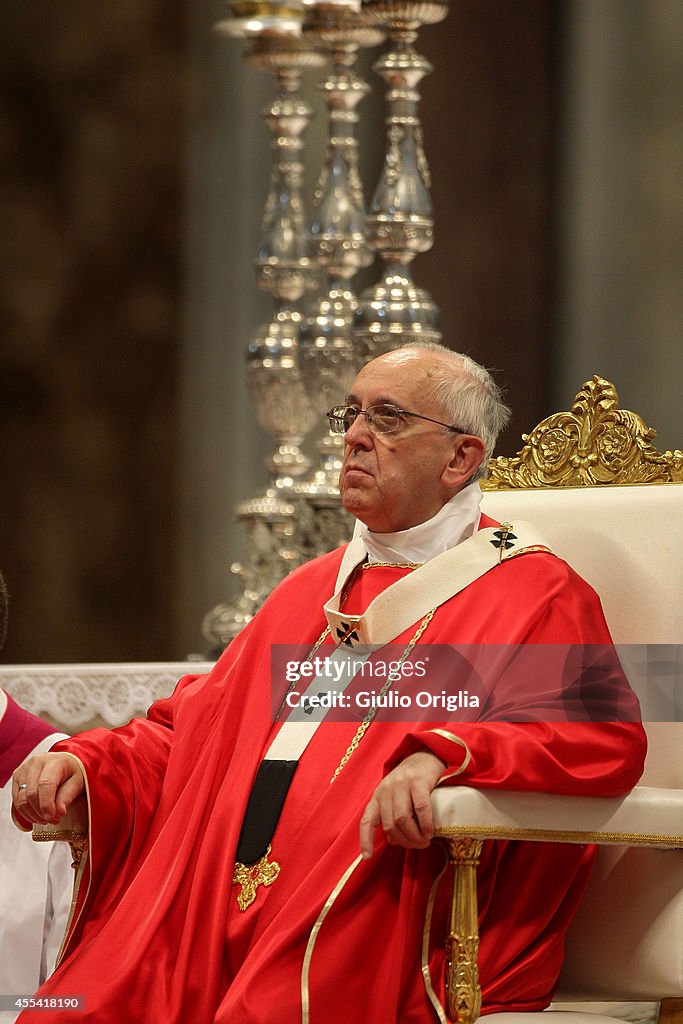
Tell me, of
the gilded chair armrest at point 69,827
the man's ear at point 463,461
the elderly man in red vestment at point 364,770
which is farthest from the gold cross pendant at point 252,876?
the man's ear at point 463,461

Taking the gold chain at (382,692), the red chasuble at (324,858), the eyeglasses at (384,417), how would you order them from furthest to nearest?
the eyeglasses at (384,417)
the gold chain at (382,692)
the red chasuble at (324,858)

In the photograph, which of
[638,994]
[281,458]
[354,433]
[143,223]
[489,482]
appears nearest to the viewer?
[638,994]

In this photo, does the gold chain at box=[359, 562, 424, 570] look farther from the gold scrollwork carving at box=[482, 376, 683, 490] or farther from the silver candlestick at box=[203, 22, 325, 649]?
the silver candlestick at box=[203, 22, 325, 649]

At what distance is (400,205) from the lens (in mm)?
5398

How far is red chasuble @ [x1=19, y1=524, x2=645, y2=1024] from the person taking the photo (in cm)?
285

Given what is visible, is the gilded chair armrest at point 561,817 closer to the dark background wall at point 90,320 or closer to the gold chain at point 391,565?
the gold chain at point 391,565

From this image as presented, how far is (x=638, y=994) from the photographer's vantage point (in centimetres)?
308

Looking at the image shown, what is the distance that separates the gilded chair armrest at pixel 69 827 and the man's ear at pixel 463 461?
0.93 metres

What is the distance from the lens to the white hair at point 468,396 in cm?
342

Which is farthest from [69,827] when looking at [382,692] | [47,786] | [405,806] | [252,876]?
[405,806]

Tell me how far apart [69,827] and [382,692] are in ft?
2.05

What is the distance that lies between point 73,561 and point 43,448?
1.69 ft

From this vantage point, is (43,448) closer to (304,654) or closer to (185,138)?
(185,138)

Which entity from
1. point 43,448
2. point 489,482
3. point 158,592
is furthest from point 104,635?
point 489,482
